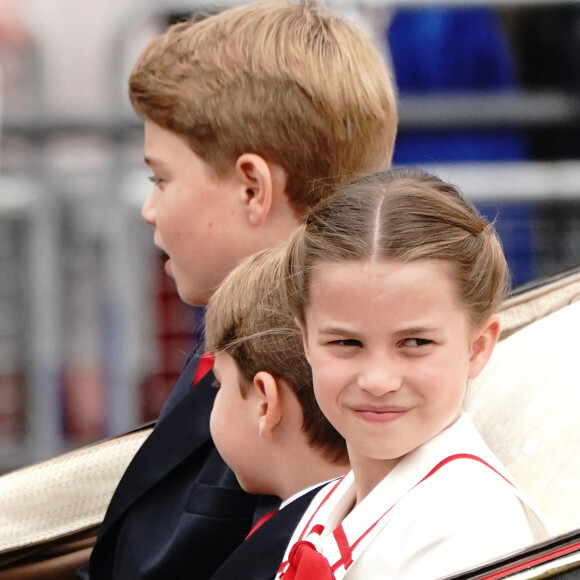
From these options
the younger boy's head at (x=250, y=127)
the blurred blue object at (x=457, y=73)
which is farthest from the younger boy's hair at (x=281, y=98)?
the blurred blue object at (x=457, y=73)

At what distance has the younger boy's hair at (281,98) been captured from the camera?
1.64 meters

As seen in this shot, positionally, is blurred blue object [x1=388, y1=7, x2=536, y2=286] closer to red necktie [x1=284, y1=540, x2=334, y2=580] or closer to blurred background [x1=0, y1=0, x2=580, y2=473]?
blurred background [x1=0, y1=0, x2=580, y2=473]

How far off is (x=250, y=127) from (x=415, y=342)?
0.57 m

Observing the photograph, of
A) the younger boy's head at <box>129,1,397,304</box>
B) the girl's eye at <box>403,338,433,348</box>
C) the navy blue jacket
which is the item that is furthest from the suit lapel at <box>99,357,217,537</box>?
the girl's eye at <box>403,338,433,348</box>

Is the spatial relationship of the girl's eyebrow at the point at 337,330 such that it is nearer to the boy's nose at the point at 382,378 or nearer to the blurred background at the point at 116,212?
the boy's nose at the point at 382,378

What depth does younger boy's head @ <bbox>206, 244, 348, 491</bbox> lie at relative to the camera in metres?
1.40

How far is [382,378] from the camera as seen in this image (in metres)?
1.15

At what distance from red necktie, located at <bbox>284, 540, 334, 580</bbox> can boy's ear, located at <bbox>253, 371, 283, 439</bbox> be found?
0.19 meters

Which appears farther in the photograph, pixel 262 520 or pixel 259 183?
pixel 259 183

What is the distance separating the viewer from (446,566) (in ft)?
3.64

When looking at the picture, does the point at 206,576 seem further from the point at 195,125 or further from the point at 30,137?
the point at 30,137

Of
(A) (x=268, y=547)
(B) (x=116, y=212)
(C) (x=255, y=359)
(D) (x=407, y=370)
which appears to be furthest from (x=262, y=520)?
(B) (x=116, y=212)

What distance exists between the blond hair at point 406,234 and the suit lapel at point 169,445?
0.43 meters

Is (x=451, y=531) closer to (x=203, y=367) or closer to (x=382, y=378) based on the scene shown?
(x=382, y=378)
